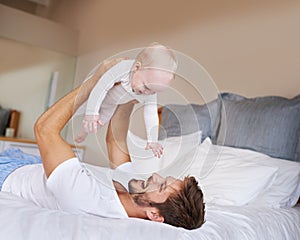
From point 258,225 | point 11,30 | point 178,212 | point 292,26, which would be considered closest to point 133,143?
point 178,212

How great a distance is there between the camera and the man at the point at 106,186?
94 centimetres

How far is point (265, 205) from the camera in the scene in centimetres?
159

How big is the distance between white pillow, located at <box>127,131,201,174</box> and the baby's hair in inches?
8.2

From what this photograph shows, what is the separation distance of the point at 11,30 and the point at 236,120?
2634 millimetres

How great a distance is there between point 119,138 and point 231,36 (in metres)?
1.79

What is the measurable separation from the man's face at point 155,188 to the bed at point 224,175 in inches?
0.9

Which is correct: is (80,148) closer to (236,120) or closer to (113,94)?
(113,94)

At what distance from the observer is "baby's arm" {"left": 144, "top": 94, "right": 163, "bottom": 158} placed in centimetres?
99

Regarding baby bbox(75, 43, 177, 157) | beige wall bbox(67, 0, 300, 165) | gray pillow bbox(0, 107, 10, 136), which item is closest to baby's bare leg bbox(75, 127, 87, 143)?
baby bbox(75, 43, 177, 157)

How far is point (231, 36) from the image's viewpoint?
2545 millimetres

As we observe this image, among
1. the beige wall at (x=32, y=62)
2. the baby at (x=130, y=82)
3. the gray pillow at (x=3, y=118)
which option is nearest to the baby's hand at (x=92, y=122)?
the baby at (x=130, y=82)

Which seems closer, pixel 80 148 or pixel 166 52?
pixel 166 52

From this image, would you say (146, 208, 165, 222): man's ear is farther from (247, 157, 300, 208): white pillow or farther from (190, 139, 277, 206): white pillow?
(247, 157, 300, 208): white pillow

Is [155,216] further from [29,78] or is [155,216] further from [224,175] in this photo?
[29,78]
